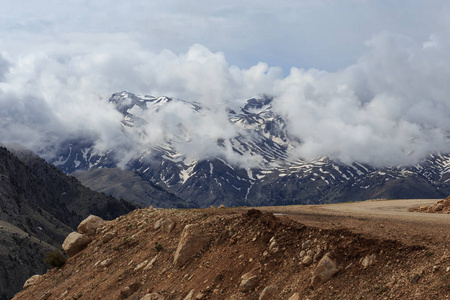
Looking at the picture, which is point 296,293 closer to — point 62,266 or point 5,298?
point 62,266

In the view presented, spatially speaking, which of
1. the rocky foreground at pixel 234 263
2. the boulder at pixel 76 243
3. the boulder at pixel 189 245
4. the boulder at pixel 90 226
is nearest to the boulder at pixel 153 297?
the rocky foreground at pixel 234 263

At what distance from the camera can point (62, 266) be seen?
35594mm

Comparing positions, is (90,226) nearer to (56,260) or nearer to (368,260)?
(56,260)

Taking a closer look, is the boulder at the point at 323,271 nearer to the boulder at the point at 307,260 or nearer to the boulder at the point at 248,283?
the boulder at the point at 307,260

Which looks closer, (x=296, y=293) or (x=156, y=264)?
(x=296, y=293)

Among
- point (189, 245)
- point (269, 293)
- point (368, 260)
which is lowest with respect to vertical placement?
point (368, 260)

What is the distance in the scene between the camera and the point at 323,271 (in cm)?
1958

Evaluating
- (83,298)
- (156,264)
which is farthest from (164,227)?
(83,298)

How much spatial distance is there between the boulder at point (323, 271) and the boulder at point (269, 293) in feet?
5.84

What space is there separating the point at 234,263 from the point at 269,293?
353 cm

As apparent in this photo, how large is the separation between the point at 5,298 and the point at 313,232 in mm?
152053

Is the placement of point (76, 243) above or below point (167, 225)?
above

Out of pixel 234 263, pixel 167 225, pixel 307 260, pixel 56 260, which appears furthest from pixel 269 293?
pixel 56 260

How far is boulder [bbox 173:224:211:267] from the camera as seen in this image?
2633 centimetres
